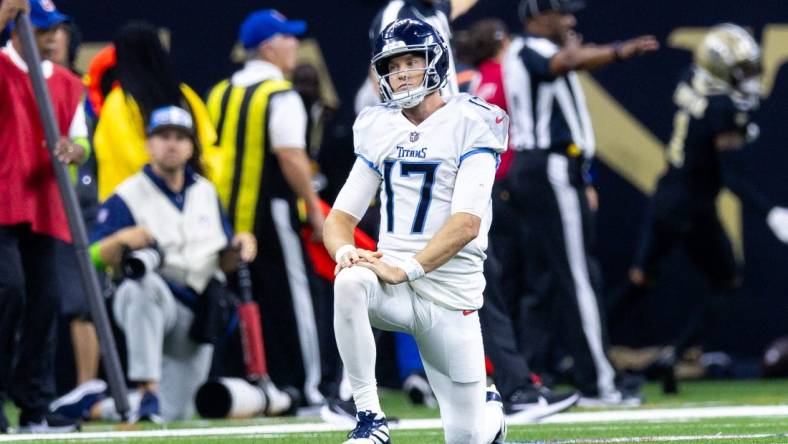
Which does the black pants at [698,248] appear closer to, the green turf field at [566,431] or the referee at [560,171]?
the referee at [560,171]

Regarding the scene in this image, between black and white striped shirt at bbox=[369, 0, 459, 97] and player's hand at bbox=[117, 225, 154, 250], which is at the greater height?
black and white striped shirt at bbox=[369, 0, 459, 97]

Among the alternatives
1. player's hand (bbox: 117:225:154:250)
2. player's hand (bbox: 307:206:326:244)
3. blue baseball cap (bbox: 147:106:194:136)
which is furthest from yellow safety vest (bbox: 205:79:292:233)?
player's hand (bbox: 117:225:154:250)

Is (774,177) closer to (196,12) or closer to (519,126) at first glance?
(519,126)

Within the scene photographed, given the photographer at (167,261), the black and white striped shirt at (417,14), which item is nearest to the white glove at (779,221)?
the photographer at (167,261)

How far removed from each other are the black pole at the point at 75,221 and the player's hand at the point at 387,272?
9.19 ft

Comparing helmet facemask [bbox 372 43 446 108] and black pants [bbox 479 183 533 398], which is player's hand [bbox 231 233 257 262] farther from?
helmet facemask [bbox 372 43 446 108]

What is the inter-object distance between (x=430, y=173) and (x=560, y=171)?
12.6 feet

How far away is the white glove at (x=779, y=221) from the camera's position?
10734 mm

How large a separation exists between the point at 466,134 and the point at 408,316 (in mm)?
639

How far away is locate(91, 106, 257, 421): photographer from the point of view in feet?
26.8

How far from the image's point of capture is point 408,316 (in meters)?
5.35

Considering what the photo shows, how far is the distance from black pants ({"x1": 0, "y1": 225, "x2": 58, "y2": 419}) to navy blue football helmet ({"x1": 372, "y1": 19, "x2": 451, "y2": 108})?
2.52 m

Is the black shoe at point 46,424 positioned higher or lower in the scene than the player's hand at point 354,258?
lower

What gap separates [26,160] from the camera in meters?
7.59
